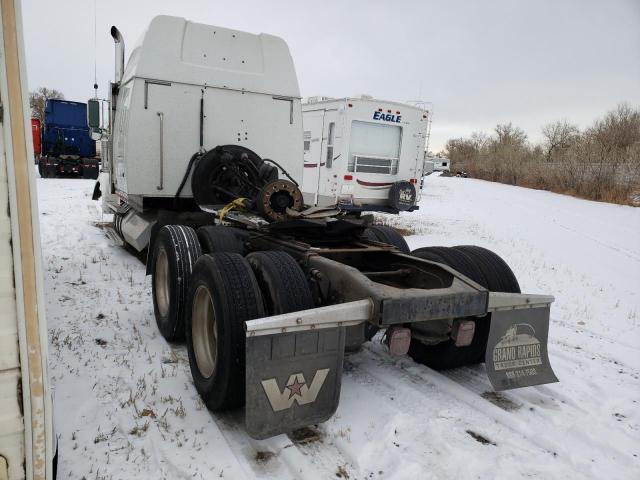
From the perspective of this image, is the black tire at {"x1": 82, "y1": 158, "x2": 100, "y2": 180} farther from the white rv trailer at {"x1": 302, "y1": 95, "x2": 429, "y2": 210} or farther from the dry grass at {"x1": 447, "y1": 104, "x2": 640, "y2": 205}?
the dry grass at {"x1": 447, "y1": 104, "x2": 640, "y2": 205}

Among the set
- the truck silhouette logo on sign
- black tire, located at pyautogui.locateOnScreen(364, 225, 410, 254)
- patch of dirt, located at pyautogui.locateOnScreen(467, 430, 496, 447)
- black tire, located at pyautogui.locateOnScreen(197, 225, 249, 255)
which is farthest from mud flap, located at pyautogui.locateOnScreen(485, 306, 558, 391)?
black tire, located at pyautogui.locateOnScreen(197, 225, 249, 255)

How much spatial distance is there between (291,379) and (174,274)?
6.37ft

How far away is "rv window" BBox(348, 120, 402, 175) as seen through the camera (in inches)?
450

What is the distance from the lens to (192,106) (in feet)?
20.5

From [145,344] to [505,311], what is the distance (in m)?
3.04

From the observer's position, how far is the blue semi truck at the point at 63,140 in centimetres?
2194

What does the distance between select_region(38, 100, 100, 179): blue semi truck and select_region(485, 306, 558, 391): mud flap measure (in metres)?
23.1

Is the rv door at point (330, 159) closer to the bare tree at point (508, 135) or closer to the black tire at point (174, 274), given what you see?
the black tire at point (174, 274)

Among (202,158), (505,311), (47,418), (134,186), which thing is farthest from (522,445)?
(134,186)

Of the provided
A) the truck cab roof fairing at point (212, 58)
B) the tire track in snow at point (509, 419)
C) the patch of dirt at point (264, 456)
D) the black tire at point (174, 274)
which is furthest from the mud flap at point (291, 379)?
the truck cab roof fairing at point (212, 58)

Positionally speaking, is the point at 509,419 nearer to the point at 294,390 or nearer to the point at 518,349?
the point at 518,349

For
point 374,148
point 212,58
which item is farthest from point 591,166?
point 212,58

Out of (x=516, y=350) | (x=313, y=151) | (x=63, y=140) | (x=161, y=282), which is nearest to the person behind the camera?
(x=516, y=350)

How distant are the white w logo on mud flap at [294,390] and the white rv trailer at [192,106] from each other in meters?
4.17
